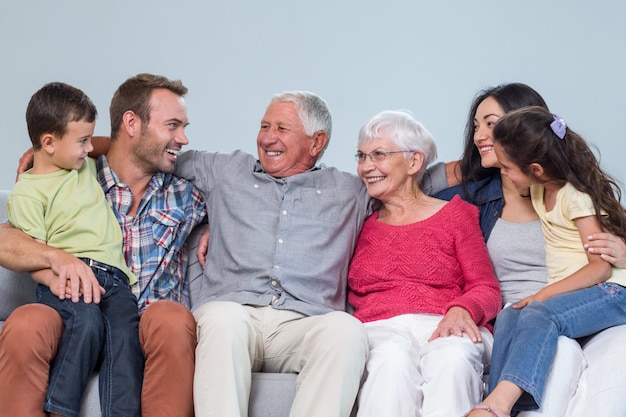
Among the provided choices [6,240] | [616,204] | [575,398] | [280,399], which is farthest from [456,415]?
[6,240]

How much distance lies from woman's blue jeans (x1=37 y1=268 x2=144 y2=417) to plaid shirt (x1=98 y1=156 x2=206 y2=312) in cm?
31

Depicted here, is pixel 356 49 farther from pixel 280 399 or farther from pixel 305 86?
pixel 280 399

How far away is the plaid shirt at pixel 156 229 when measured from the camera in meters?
2.98

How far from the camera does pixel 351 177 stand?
3229 mm

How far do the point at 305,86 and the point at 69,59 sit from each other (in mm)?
1156

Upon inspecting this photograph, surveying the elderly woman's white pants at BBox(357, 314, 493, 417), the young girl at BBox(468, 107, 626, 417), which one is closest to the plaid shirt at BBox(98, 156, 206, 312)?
the elderly woman's white pants at BBox(357, 314, 493, 417)

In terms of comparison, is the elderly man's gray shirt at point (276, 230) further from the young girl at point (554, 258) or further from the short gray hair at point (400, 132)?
the young girl at point (554, 258)

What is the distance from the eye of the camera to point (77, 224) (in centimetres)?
281

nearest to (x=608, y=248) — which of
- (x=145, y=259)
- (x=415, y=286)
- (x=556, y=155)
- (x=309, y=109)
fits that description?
(x=556, y=155)

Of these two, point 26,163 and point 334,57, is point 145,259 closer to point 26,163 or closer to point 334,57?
point 26,163

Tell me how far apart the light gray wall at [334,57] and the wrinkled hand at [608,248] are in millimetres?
1799

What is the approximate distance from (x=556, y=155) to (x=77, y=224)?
1.48m

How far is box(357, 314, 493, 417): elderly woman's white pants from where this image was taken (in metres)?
2.48

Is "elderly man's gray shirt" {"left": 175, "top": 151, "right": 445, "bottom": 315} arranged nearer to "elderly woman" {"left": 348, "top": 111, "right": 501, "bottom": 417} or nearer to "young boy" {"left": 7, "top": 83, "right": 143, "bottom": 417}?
"elderly woman" {"left": 348, "top": 111, "right": 501, "bottom": 417}
